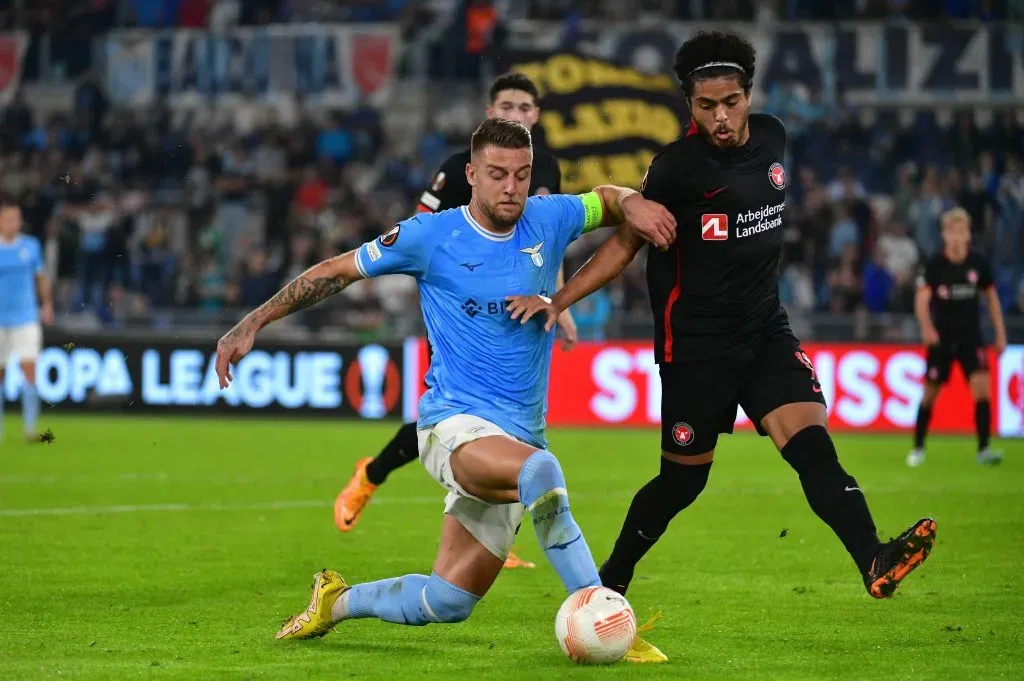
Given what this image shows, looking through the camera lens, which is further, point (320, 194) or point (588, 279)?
point (320, 194)

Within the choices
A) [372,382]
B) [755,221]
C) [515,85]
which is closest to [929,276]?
[515,85]

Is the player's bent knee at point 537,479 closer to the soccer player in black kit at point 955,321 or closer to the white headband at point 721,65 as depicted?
the white headband at point 721,65

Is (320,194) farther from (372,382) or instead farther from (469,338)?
(469,338)

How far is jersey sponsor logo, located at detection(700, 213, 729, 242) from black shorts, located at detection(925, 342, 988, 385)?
923cm

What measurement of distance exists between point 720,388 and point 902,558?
1.12m

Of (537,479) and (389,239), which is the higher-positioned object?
(389,239)

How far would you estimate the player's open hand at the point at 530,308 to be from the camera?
18.6 ft

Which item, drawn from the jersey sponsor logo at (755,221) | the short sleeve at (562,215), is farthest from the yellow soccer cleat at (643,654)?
the jersey sponsor logo at (755,221)

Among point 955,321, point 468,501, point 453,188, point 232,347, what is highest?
point 453,188

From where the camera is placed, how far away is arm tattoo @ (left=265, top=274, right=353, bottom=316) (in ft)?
19.0

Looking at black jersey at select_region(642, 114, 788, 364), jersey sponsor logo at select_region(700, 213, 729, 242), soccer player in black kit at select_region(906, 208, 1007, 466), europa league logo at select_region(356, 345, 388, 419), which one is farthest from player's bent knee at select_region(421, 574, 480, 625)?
europa league logo at select_region(356, 345, 388, 419)

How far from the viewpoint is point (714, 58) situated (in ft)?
20.0

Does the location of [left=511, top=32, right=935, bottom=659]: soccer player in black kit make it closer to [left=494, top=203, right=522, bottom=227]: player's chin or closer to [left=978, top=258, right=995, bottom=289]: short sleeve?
[left=494, top=203, right=522, bottom=227]: player's chin

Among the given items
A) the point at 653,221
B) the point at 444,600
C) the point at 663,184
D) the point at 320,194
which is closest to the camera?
the point at 444,600
